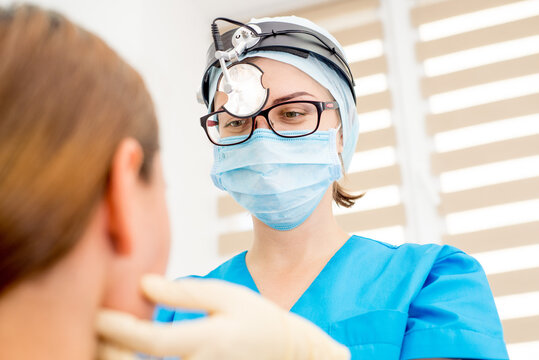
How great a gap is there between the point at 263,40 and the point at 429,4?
178 cm

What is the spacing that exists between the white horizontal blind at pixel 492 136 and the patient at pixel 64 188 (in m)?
2.07

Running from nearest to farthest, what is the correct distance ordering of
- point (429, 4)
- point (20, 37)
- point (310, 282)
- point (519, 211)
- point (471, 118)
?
point (20, 37) → point (310, 282) → point (519, 211) → point (471, 118) → point (429, 4)

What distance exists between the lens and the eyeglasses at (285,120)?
1.30m

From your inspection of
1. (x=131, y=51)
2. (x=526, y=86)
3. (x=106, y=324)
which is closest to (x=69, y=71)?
(x=106, y=324)

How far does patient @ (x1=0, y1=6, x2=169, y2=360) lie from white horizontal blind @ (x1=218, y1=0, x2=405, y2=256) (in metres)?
2.05

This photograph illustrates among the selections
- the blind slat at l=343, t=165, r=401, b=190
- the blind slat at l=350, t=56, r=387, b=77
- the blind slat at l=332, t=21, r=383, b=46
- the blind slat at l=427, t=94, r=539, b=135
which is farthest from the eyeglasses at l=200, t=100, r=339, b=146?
the blind slat at l=332, t=21, r=383, b=46

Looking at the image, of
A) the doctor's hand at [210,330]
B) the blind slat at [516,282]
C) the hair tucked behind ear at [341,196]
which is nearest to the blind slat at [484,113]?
the blind slat at [516,282]

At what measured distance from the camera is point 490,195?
239 centimetres

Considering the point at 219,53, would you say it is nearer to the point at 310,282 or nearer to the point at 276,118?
the point at 276,118

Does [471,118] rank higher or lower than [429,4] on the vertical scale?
lower

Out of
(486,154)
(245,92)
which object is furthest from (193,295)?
(486,154)

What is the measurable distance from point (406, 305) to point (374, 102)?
69.0 inches

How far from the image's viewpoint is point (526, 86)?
8.17 feet

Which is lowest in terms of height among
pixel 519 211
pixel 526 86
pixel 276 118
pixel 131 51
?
pixel 519 211
